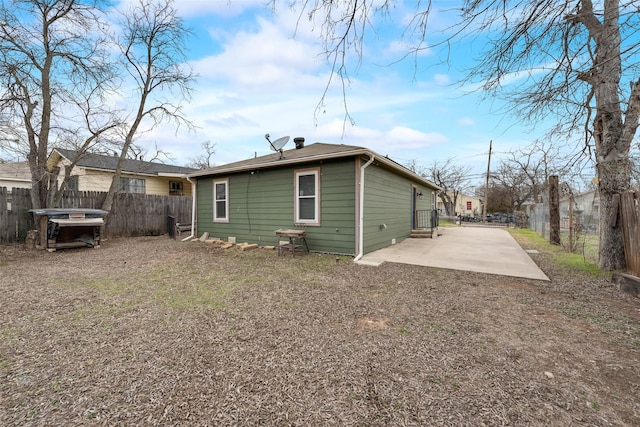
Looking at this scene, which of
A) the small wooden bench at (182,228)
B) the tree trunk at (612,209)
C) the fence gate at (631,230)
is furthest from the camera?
the small wooden bench at (182,228)

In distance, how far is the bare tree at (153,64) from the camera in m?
9.69

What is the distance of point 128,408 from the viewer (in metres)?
1.65

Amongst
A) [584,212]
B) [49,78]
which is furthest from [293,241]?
[584,212]

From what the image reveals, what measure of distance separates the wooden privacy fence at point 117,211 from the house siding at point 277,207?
2.51 m

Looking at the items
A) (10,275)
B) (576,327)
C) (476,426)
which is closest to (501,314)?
(576,327)

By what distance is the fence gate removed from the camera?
414 cm

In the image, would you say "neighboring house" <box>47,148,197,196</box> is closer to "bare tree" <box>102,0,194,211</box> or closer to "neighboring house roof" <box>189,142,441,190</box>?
"bare tree" <box>102,0,194,211</box>

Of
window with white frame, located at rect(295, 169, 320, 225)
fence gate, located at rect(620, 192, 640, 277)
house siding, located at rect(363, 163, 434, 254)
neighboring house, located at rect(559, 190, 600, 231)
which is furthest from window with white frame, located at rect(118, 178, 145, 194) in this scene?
neighboring house, located at rect(559, 190, 600, 231)

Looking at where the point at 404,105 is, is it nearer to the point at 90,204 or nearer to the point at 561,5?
the point at 561,5

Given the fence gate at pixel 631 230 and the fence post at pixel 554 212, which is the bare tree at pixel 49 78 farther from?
the fence post at pixel 554 212

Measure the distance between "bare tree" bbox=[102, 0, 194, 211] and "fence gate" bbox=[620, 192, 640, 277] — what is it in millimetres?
12317

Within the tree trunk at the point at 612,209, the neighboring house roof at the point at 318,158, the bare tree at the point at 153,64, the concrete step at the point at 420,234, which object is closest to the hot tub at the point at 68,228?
the bare tree at the point at 153,64

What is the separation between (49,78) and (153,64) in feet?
10.3

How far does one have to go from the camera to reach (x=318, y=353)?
2.30 m
